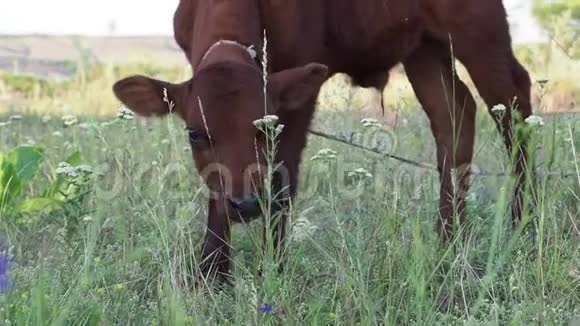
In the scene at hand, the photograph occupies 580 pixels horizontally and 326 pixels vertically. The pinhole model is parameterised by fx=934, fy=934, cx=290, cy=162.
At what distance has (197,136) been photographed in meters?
3.20

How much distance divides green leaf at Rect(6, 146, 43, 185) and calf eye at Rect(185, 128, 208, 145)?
842 mm

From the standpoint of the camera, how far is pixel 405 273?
8.45 feet

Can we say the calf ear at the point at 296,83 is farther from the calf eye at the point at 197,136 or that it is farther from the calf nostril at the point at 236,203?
the calf nostril at the point at 236,203

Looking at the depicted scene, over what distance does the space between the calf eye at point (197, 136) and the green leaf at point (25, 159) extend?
84 cm

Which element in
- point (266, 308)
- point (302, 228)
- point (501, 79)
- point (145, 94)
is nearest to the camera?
point (266, 308)

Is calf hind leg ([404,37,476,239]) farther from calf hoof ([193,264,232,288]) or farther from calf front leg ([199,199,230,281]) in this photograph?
calf hoof ([193,264,232,288])

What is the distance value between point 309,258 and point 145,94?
0.92m

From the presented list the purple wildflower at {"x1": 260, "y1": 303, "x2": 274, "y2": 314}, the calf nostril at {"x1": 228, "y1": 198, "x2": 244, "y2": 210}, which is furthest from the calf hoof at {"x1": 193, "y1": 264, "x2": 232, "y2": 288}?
the purple wildflower at {"x1": 260, "y1": 303, "x2": 274, "y2": 314}

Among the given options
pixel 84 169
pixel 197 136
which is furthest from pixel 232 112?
pixel 84 169

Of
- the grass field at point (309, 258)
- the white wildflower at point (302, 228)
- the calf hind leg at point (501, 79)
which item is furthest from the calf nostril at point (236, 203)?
the calf hind leg at point (501, 79)

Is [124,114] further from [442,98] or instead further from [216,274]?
[442,98]

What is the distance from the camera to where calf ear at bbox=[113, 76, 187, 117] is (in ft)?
11.4

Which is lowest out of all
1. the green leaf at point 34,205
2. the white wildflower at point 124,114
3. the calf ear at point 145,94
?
the green leaf at point 34,205

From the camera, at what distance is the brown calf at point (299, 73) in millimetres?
3105
